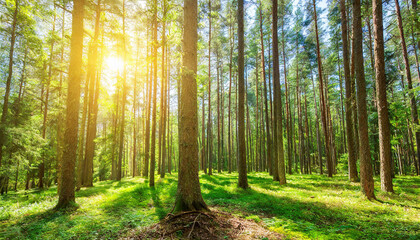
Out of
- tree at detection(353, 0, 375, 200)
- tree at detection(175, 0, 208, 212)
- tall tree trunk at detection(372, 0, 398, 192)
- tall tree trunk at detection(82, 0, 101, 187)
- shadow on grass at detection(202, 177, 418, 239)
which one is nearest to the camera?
shadow on grass at detection(202, 177, 418, 239)

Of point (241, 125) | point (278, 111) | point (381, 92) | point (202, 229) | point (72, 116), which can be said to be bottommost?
point (202, 229)

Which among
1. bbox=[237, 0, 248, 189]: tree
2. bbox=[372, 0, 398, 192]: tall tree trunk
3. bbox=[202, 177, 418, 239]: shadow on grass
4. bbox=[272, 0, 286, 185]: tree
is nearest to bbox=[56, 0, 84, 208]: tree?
bbox=[202, 177, 418, 239]: shadow on grass

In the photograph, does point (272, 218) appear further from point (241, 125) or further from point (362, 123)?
point (362, 123)

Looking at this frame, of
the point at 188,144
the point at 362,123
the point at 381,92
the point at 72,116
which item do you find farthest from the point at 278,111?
the point at 72,116

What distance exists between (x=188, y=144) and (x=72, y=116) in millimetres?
5301

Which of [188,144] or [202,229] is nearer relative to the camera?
[202,229]

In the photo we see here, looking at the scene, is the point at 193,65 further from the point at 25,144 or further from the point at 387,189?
the point at 25,144

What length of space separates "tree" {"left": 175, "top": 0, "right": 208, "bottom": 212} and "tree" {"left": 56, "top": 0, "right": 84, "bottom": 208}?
16.0 ft

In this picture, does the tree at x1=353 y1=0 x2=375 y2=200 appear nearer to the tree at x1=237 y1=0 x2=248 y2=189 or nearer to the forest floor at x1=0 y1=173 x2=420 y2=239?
the forest floor at x1=0 y1=173 x2=420 y2=239

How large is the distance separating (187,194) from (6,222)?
578 cm

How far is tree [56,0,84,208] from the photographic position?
6930 millimetres

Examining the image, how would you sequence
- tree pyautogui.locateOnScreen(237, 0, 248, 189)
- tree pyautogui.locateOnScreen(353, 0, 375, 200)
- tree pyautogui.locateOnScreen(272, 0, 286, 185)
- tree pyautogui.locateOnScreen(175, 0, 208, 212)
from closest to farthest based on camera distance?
tree pyautogui.locateOnScreen(175, 0, 208, 212)
tree pyautogui.locateOnScreen(353, 0, 375, 200)
tree pyautogui.locateOnScreen(237, 0, 248, 189)
tree pyautogui.locateOnScreen(272, 0, 286, 185)

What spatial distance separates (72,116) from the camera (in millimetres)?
7141

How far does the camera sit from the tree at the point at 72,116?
693cm
